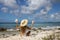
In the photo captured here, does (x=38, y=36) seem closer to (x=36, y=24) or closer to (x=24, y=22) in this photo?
(x=36, y=24)

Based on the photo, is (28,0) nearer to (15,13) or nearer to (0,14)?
(15,13)

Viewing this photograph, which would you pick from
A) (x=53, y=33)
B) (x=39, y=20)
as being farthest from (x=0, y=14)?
(x=53, y=33)

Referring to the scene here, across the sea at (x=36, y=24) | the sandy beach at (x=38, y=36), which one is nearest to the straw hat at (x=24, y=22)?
the sea at (x=36, y=24)

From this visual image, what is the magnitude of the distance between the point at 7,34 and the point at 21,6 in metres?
0.80

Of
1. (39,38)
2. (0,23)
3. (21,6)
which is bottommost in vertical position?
(39,38)

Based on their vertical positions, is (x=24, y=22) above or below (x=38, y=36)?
above

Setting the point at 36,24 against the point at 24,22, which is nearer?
the point at 24,22

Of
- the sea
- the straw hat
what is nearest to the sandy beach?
the sea

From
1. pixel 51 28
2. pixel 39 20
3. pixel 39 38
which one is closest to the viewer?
pixel 39 38

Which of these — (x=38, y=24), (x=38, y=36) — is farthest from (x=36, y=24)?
(x=38, y=36)

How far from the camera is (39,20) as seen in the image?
445 centimetres

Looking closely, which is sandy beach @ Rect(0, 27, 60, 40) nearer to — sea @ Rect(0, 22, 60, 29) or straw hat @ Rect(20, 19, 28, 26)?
sea @ Rect(0, 22, 60, 29)

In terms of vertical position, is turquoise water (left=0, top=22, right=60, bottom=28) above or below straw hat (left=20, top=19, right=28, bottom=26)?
below

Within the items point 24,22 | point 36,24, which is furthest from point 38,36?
point 24,22
